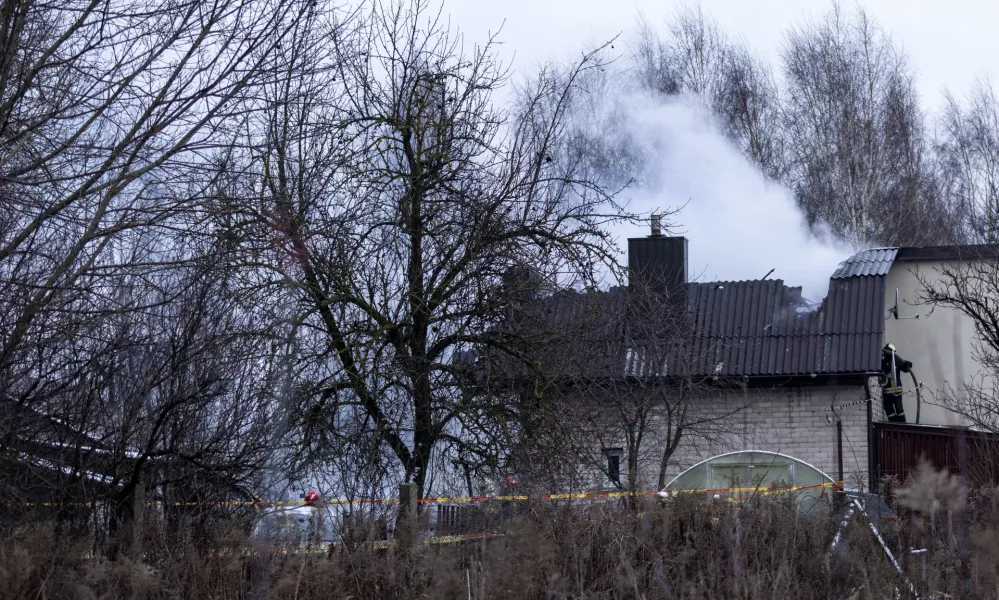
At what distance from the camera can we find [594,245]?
10781 mm

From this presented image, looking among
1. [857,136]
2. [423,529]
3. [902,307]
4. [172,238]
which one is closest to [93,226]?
[172,238]

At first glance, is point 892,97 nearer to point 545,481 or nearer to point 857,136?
point 857,136

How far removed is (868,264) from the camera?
21344 mm

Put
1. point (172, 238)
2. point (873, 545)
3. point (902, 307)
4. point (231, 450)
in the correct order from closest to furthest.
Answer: point (172, 238), point (873, 545), point (231, 450), point (902, 307)

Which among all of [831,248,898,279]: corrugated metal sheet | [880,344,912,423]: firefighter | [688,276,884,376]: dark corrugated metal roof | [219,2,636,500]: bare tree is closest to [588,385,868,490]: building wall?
[688,276,884,376]: dark corrugated metal roof

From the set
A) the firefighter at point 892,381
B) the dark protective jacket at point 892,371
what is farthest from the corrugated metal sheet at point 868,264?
the dark protective jacket at point 892,371

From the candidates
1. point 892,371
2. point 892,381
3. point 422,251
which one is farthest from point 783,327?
point 422,251

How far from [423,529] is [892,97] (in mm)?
28784

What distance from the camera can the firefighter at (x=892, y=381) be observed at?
19.9m

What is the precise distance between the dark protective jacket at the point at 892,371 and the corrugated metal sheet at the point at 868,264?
1.68 m

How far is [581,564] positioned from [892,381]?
16160mm

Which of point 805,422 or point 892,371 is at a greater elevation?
point 892,371

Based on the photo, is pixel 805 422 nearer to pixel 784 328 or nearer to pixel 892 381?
pixel 784 328

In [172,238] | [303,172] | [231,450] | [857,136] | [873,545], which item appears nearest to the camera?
[172,238]
